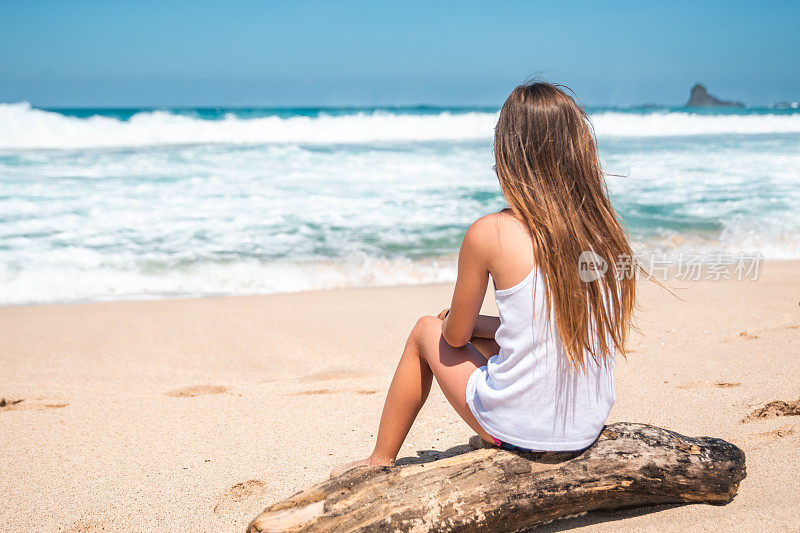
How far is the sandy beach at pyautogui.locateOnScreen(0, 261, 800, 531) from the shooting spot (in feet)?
8.16

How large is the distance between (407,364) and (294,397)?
148cm

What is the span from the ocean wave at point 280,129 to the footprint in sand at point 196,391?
1769 cm

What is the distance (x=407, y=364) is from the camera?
7.66 feet

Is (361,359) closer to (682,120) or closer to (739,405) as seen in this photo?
(739,405)

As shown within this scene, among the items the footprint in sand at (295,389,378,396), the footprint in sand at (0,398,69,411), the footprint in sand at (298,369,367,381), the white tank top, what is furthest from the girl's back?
the footprint in sand at (0,398,69,411)

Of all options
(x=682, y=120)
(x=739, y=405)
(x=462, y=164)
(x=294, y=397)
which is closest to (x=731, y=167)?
(x=462, y=164)

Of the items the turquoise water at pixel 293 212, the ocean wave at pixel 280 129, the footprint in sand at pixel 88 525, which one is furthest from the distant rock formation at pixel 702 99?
the footprint in sand at pixel 88 525

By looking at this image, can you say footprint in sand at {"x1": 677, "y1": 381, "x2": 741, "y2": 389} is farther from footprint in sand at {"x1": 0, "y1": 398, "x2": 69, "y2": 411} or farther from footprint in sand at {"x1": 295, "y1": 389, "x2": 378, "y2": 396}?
footprint in sand at {"x1": 0, "y1": 398, "x2": 69, "y2": 411}

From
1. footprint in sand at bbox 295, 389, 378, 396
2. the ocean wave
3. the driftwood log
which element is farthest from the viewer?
the ocean wave

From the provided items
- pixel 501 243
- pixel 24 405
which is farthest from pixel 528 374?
pixel 24 405

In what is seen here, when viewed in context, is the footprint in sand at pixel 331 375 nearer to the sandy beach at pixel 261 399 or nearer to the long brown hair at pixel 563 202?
the sandy beach at pixel 261 399

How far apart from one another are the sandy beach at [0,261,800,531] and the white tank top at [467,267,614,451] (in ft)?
1.46

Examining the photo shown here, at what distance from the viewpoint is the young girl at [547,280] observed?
192 centimetres

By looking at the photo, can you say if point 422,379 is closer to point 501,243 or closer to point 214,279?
point 501,243
